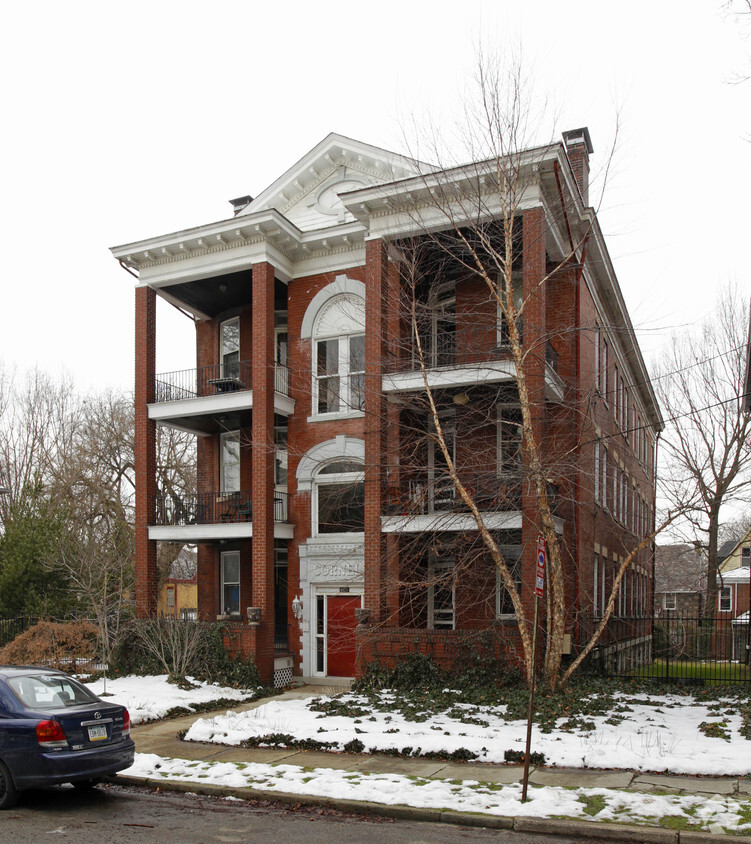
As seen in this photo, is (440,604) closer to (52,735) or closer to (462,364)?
(462,364)

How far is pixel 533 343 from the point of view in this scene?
15219 mm

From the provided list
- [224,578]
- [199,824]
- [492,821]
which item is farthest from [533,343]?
[224,578]

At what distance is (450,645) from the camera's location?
1569 cm

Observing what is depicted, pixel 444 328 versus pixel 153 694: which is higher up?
→ pixel 444 328

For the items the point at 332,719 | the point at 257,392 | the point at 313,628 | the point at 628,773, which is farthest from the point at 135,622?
the point at 628,773

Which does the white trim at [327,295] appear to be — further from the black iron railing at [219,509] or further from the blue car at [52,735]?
the blue car at [52,735]

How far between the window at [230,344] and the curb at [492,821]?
46.5 feet

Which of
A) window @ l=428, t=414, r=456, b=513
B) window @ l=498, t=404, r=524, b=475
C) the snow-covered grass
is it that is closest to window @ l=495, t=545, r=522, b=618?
window @ l=428, t=414, r=456, b=513

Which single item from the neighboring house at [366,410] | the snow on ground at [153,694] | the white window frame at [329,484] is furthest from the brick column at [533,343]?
the snow on ground at [153,694]

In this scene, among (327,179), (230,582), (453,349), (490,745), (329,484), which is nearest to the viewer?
(490,745)

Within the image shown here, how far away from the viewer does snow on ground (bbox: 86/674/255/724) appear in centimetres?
1463

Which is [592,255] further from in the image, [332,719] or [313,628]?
[332,719]

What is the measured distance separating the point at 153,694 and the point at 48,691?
22.7 ft

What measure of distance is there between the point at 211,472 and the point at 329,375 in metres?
5.21
